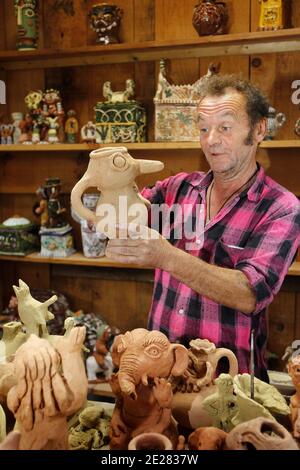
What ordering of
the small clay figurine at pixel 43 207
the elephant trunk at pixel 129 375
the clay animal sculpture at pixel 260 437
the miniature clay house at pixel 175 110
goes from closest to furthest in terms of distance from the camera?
the clay animal sculpture at pixel 260 437 → the elephant trunk at pixel 129 375 → the miniature clay house at pixel 175 110 → the small clay figurine at pixel 43 207

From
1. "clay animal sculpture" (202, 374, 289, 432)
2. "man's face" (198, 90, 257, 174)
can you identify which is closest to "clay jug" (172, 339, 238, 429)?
"clay animal sculpture" (202, 374, 289, 432)

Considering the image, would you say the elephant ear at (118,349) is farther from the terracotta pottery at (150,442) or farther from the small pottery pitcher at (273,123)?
the small pottery pitcher at (273,123)

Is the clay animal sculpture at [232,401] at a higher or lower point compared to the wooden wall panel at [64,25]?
lower

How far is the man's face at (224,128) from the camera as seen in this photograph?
141 centimetres

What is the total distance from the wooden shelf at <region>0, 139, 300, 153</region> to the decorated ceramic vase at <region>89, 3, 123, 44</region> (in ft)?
1.55

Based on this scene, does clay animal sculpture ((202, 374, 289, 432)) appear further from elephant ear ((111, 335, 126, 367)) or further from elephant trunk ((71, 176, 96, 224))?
→ elephant trunk ((71, 176, 96, 224))

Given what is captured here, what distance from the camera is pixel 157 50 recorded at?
7.69 feet

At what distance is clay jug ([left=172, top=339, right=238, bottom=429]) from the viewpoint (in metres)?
1.01

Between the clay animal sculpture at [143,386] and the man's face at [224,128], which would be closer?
the clay animal sculpture at [143,386]

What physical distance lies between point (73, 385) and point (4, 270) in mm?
2050

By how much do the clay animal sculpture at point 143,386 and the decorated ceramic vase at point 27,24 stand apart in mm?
1915

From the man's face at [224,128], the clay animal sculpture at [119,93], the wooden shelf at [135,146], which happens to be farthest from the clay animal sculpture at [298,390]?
the clay animal sculpture at [119,93]

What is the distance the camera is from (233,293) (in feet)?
4.20

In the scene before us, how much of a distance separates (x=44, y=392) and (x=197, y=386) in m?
0.35
